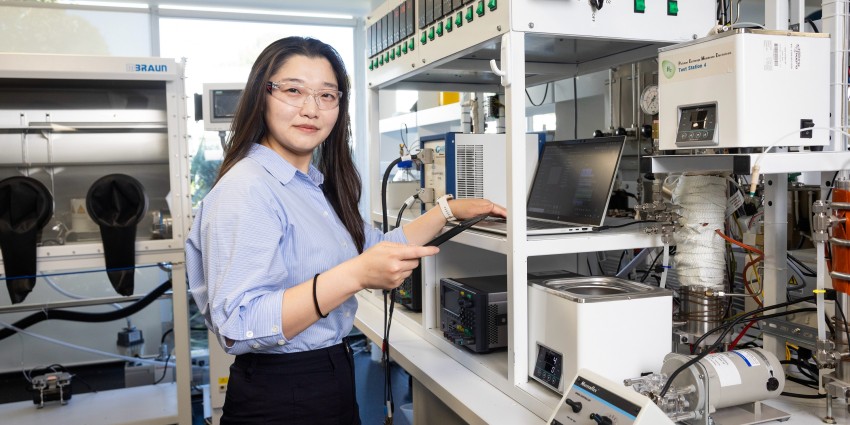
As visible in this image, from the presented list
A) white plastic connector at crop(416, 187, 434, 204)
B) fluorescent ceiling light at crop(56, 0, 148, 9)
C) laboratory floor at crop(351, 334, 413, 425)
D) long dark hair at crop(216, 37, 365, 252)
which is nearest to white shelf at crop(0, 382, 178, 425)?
laboratory floor at crop(351, 334, 413, 425)

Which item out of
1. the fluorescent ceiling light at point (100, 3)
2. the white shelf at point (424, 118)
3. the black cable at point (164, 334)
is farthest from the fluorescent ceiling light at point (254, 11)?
the black cable at point (164, 334)

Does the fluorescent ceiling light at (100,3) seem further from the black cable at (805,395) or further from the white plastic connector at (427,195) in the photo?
the black cable at (805,395)

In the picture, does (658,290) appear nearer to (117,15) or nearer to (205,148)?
(205,148)

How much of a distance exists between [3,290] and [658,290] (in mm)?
4220

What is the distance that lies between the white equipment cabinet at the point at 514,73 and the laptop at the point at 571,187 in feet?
0.31

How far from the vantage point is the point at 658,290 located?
138 centimetres

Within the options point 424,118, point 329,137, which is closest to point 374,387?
point 424,118

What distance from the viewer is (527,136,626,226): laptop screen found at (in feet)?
5.41

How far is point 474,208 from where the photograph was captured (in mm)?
1776

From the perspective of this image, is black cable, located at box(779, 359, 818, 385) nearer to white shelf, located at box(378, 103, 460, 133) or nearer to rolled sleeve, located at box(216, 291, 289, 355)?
rolled sleeve, located at box(216, 291, 289, 355)

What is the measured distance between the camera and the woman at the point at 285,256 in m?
1.14

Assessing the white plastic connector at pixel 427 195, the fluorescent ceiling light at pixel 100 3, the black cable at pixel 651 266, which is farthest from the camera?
the fluorescent ceiling light at pixel 100 3

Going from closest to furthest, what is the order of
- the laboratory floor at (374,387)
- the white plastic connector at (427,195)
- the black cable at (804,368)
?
the black cable at (804,368), the white plastic connector at (427,195), the laboratory floor at (374,387)

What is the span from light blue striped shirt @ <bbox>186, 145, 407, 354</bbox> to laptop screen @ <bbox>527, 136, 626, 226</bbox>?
64cm
